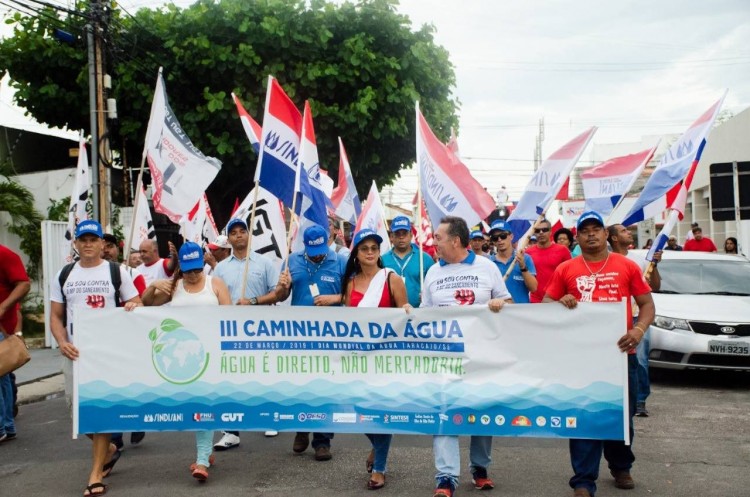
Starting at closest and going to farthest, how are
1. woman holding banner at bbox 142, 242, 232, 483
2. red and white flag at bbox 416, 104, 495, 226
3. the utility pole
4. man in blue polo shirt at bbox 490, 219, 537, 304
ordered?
woman holding banner at bbox 142, 242, 232, 483
red and white flag at bbox 416, 104, 495, 226
man in blue polo shirt at bbox 490, 219, 537, 304
the utility pole

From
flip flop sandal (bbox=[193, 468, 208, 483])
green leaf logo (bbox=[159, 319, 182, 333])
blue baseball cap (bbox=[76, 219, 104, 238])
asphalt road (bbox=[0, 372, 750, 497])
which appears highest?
blue baseball cap (bbox=[76, 219, 104, 238])

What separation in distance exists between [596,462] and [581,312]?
983mm

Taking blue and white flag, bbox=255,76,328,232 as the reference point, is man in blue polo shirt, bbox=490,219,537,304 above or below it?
below

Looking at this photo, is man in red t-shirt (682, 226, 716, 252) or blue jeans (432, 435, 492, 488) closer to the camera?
blue jeans (432, 435, 492, 488)

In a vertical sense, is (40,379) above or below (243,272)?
below

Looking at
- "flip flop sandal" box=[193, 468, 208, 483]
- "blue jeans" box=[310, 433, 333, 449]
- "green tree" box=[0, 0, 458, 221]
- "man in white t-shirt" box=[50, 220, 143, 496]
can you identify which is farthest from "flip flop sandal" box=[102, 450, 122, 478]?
"green tree" box=[0, 0, 458, 221]

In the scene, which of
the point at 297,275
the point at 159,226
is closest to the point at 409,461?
the point at 297,275

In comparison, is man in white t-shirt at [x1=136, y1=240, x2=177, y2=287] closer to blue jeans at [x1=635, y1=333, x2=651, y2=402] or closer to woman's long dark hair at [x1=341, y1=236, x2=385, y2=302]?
woman's long dark hair at [x1=341, y1=236, x2=385, y2=302]

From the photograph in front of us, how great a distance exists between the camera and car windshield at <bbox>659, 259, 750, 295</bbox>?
1051 centimetres

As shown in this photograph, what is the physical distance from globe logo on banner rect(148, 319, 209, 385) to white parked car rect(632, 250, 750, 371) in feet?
19.6

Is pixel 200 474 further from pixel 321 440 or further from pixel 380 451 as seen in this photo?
pixel 380 451

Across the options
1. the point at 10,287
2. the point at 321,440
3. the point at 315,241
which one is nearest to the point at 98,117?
the point at 10,287

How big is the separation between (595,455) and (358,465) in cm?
187

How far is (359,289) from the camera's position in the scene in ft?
20.1
